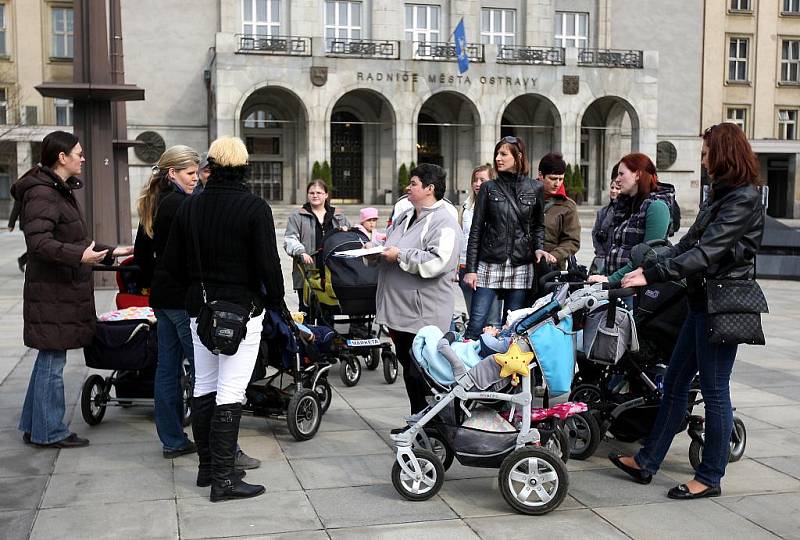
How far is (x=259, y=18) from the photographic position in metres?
40.6

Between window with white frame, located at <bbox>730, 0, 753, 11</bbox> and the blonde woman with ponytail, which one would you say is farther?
window with white frame, located at <bbox>730, 0, 753, 11</bbox>

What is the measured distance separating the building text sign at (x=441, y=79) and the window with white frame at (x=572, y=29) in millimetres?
5675

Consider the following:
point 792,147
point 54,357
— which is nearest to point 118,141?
point 54,357

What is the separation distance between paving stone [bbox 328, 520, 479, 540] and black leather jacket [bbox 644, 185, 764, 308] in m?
1.69

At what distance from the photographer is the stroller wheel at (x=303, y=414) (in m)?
6.55

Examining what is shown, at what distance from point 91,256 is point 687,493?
3945 mm

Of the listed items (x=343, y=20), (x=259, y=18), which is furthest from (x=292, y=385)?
(x=343, y=20)

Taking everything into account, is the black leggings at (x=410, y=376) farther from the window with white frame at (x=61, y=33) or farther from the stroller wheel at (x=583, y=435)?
the window with white frame at (x=61, y=33)

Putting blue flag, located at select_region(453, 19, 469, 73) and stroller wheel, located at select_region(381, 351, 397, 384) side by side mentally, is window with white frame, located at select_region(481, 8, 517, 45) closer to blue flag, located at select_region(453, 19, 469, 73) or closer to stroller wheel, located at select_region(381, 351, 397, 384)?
blue flag, located at select_region(453, 19, 469, 73)

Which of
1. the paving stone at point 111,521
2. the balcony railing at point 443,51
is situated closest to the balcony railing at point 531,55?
the balcony railing at point 443,51

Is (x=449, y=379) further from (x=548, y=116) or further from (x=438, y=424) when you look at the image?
(x=548, y=116)

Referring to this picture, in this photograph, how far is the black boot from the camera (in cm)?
529

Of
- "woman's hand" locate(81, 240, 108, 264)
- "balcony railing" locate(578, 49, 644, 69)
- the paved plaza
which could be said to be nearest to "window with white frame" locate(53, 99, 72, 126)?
"balcony railing" locate(578, 49, 644, 69)

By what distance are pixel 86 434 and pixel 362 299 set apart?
107 inches
